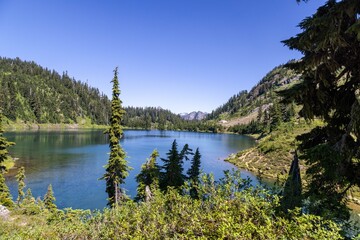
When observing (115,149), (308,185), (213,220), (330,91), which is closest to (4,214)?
(115,149)

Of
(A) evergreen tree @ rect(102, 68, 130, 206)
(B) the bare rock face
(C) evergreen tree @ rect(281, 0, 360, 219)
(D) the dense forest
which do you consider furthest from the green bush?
(A) evergreen tree @ rect(102, 68, 130, 206)

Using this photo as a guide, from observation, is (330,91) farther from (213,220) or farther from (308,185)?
(213,220)

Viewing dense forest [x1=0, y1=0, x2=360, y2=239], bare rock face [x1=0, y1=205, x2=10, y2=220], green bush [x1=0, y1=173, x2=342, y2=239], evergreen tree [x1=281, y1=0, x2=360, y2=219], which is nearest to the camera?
green bush [x1=0, y1=173, x2=342, y2=239]

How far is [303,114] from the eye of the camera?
9.55m

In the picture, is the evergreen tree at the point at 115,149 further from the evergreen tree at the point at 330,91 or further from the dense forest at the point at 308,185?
the evergreen tree at the point at 330,91

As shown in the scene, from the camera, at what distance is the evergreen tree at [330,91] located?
7.44 m

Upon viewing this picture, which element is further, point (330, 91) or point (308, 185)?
point (308, 185)

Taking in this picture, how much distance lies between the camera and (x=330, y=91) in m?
9.48

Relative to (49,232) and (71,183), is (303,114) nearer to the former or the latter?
(49,232)

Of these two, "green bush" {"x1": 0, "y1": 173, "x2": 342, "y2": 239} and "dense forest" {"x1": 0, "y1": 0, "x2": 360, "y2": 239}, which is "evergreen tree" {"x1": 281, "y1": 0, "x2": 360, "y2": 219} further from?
"green bush" {"x1": 0, "y1": 173, "x2": 342, "y2": 239}

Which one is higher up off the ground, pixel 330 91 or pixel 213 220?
pixel 330 91

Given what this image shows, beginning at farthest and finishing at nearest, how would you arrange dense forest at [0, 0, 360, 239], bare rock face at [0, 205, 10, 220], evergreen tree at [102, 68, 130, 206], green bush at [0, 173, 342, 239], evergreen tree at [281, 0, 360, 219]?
evergreen tree at [102, 68, 130, 206] → bare rock face at [0, 205, 10, 220] → evergreen tree at [281, 0, 360, 219] → dense forest at [0, 0, 360, 239] → green bush at [0, 173, 342, 239]

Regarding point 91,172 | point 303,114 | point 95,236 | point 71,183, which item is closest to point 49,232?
point 95,236

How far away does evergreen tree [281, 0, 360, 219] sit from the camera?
24.4 ft
